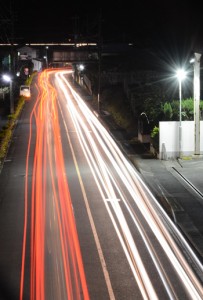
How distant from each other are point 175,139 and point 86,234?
1344cm

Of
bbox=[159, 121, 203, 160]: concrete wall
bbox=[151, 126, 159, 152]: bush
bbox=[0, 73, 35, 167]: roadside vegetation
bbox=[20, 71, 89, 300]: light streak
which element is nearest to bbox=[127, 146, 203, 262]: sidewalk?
bbox=[159, 121, 203, 160]: concrete wall

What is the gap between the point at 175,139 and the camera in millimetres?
27562

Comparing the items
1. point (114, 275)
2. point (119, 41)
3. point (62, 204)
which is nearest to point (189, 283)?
point (114, 275)

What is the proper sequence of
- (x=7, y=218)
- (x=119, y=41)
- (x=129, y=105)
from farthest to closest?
(x=119, y=41)
(x=129, y=105)
(x=7, y=218)

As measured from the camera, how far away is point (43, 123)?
42594mm

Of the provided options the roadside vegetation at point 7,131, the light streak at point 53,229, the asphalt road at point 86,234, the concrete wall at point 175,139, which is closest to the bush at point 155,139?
the concrete wall at point 175,139

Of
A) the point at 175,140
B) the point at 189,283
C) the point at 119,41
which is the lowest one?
the point at 189,283

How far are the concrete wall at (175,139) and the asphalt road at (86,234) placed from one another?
2394mm

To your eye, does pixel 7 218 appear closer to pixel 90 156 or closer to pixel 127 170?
pixel 127 170

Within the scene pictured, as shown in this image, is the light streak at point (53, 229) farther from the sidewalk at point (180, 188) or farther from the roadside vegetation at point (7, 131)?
the sidewalk at point (180, 188)

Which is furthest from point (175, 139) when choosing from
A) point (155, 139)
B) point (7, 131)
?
point (7, 131)

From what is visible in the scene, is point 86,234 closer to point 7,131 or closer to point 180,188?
point 180,188

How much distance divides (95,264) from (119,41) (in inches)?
3850

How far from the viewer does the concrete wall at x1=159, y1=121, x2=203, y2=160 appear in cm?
2744
